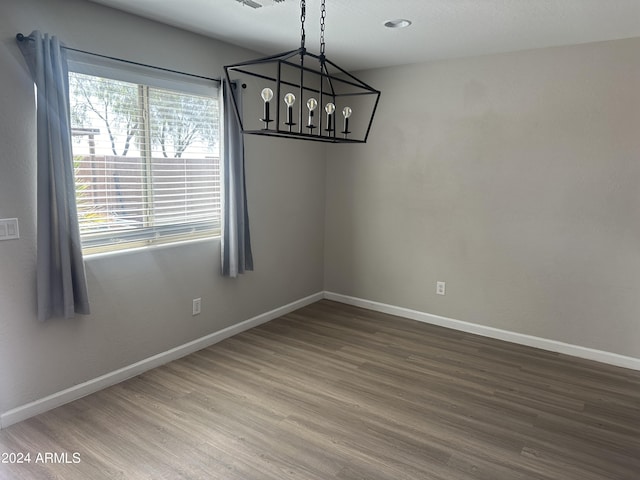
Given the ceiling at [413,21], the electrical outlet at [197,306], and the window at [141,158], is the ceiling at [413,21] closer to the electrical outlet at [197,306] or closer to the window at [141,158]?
the window at [141,158]

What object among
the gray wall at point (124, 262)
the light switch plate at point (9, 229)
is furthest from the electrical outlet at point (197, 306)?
the light switch plate at point (9, 229)

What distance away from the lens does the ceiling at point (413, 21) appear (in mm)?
2688

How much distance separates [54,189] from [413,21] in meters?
2.49

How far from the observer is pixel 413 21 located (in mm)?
2973

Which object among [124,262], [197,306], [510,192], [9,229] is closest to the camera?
[9,229]

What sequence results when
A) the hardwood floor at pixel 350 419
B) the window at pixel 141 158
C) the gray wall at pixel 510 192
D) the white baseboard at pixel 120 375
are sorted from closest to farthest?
the hardwood floor at pixel 350 419
the white baseboard at pixel 120 375
the window at pixel 141 158
the gray wall at pixel 510 192

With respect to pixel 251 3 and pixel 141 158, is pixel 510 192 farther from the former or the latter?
pixel 141 158

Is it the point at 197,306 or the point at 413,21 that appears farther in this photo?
the point at 197,306

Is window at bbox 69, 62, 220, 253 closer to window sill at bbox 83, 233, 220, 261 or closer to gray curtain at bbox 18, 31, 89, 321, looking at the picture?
window sill at bbox 83, 233, 220, 261

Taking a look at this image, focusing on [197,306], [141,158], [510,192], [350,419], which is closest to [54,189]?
[141,158]

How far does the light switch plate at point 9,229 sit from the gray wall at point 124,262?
3cm

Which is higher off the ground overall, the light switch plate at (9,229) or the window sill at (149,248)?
the light switch plate at (9,229)

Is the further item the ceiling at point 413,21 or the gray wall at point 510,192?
the gray wall at point 510,192

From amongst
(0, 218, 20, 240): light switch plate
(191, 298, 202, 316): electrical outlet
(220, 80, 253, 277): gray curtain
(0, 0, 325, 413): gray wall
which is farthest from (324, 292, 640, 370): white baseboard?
(0, 218, 20, 240): light switch plate
